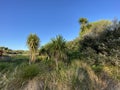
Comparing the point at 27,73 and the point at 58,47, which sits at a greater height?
the point at 58,47

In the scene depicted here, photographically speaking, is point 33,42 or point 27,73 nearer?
point 27,73

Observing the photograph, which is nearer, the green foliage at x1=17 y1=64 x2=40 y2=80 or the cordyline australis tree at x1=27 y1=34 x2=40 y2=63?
the green foliage at x1=17 y1=64 x2=40 y2=80

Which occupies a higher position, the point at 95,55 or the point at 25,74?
the point at 95,55

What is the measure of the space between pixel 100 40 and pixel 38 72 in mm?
6939

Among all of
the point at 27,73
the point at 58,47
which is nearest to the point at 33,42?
the point at 58,47

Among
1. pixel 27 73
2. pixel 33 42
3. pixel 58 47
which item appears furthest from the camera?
pixel 33 42

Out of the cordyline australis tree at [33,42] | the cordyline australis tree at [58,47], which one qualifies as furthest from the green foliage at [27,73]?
the cordyline australis tree at [33,42]

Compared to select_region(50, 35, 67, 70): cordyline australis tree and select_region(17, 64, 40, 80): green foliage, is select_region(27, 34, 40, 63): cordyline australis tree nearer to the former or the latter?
select_region(50, 35, 67, 70): cordyline australis tree

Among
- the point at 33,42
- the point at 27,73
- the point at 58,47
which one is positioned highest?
the point at 33,42

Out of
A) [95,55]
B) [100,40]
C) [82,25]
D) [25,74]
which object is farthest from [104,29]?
[82,25]

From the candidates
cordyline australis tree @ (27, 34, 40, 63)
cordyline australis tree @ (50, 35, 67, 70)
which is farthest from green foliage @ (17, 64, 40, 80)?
cordyline australis tree @ (27, 34, 40, 63)

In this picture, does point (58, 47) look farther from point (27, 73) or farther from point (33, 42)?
point (33, 42)

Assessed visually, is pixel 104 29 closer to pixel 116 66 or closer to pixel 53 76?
pixel 116 66

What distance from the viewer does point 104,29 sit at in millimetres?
11594
